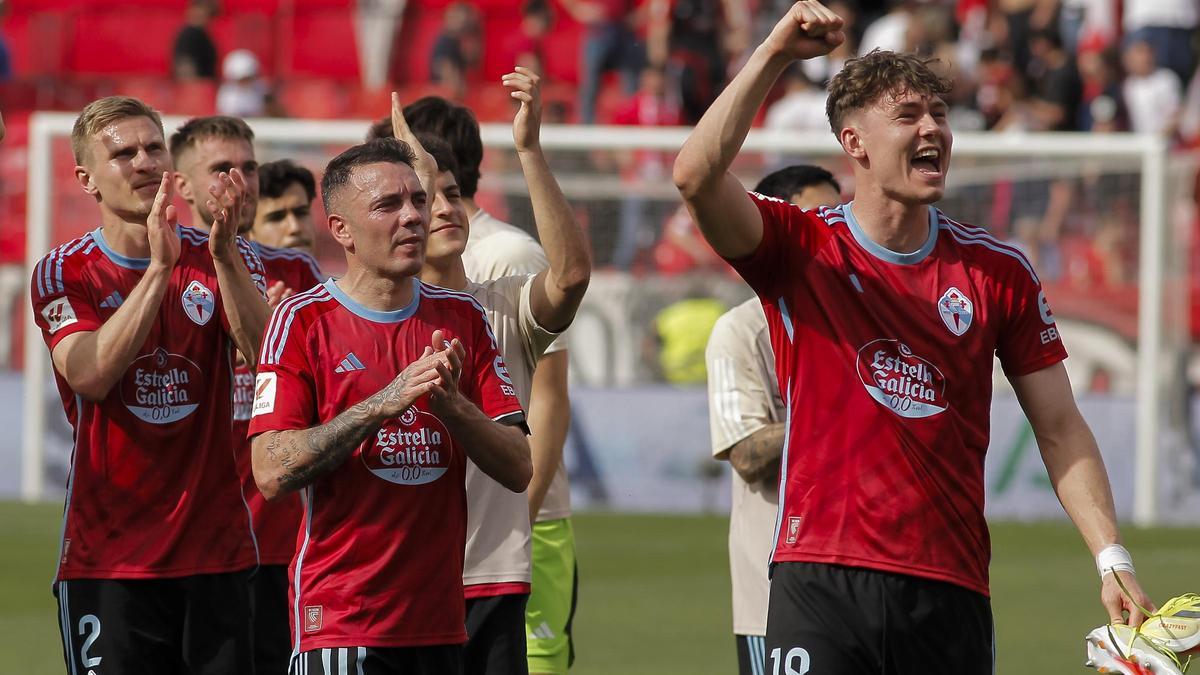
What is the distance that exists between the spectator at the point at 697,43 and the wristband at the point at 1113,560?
1367cm

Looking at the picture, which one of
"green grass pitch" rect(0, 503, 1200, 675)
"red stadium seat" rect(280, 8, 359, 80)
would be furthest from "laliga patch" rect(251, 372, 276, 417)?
"red stadium seat" rect(280, 8, 359, 80)

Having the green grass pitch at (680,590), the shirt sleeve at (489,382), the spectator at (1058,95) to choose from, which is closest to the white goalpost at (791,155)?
the green grass pitch at (680,590)

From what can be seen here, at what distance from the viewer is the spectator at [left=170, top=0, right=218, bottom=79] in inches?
761

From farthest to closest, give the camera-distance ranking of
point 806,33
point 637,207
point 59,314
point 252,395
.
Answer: point 637,207 < point 252,395 < point 59,314 < point 806,33

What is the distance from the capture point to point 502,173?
15.0 meters

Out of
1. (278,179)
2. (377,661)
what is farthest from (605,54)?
(377,661)

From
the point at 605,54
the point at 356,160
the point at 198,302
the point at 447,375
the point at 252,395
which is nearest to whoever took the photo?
the point at 447,375

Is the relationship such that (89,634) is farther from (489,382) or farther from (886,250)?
(886,250)

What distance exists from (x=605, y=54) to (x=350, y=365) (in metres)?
14.9

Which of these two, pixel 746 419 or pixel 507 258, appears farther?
pixel 507 258

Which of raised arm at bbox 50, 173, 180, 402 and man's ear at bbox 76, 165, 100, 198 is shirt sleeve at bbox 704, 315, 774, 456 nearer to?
raised arm at bbox 50, 173, 180, 402

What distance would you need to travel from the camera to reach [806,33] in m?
4.22

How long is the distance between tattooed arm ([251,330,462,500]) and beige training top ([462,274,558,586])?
985 millimetres

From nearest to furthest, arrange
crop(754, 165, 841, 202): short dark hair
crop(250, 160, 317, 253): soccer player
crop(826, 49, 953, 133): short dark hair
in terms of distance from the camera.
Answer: crop(826, 49, 953, 133): short dark hair
crop(754, 165, 841, 202): short dark hair
crop(250, 160, 317, 253): soccer player
